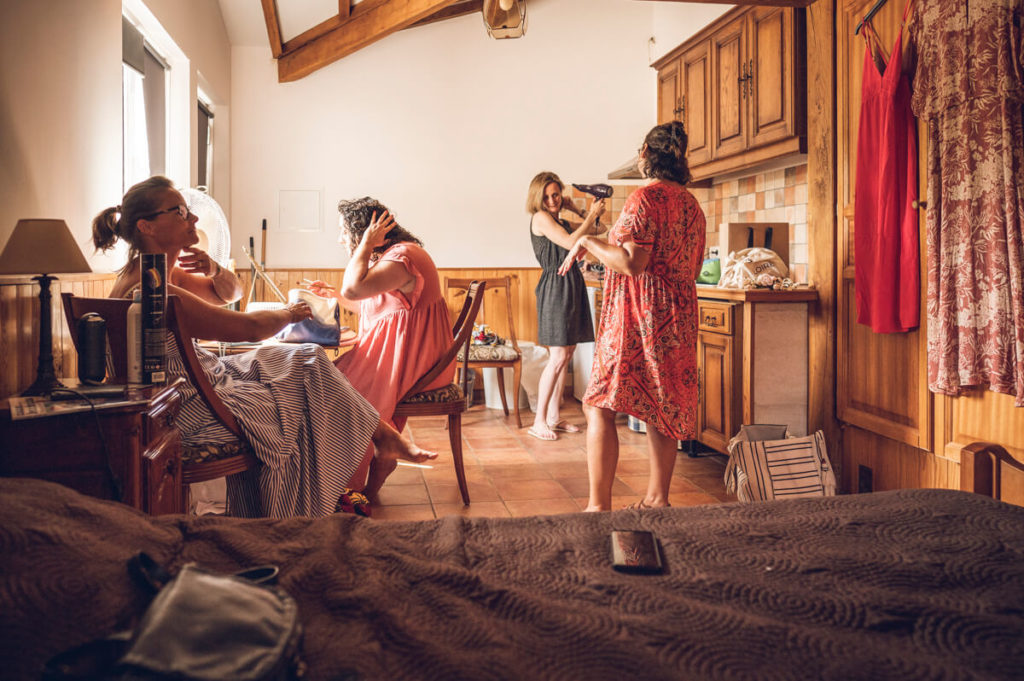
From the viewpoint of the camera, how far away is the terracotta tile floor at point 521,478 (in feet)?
10.2

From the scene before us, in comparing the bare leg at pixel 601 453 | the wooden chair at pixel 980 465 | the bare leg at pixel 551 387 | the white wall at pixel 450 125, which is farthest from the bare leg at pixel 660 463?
the white wall at pixel 450 125

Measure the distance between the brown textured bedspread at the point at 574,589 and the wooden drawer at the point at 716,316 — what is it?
223 cm

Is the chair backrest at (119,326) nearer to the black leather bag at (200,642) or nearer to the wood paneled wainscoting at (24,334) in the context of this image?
the wood paneled wainscoting at (24,334)

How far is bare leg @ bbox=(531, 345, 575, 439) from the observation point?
440 cm

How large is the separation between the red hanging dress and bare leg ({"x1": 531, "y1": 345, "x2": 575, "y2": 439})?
1.88 m

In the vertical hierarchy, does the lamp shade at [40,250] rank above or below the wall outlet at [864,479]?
above

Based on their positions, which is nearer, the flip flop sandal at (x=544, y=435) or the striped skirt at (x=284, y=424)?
the striped skirt at (x=284, y=424)

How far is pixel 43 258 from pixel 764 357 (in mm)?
2681

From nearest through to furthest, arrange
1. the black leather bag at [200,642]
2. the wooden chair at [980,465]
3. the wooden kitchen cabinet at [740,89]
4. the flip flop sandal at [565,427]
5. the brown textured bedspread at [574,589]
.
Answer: the black leather bag at [200,642], the brown textured bedspread at [574,589], the wooden chair at [980,465], the wooden kitchen cabinet at [740,89], the flip flop sandal at [565,427]

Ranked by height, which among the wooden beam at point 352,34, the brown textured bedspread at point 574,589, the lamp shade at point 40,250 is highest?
the wooden beam at point 352,34

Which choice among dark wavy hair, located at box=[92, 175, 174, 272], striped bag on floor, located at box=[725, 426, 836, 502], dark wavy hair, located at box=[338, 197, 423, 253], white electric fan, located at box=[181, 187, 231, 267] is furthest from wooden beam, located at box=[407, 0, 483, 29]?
striped bag on floor, located at box=[725, 426, 836, 502]

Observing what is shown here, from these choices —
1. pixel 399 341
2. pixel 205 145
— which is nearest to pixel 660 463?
pixel 399 341

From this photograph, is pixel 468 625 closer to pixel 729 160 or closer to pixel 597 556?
pixel 597 556

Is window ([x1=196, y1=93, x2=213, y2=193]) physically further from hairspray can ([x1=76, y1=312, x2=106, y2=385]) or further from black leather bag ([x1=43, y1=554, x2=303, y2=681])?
black leather bag ([x1=43, y1=554, x2=303, y2=681])
